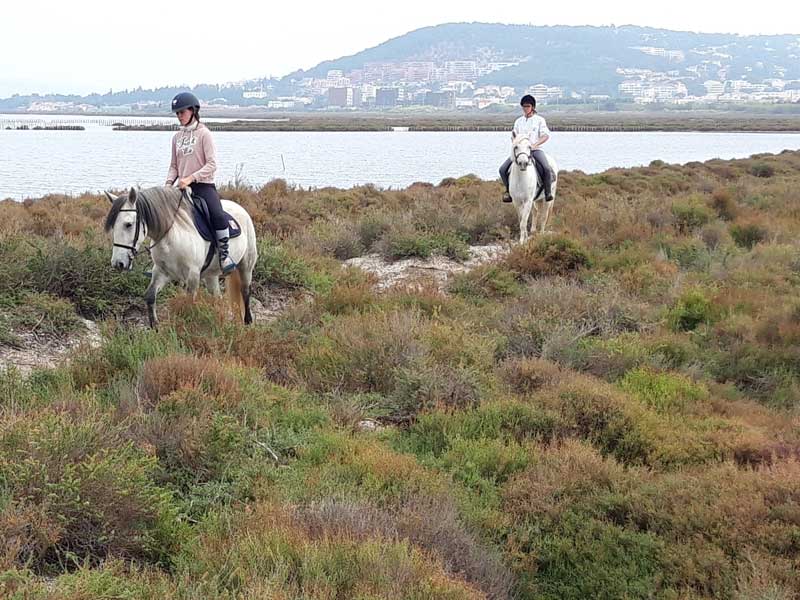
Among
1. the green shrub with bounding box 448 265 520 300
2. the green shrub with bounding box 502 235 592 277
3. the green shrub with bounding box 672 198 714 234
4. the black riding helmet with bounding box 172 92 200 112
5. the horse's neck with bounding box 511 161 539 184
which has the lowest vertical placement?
the green shrub with bounding box 448 265 520 300

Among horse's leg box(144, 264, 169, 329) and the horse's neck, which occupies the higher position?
the horse's neck

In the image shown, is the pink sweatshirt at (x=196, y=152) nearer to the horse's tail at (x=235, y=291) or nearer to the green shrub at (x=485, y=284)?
the horse's tail at (x=235, y=291)

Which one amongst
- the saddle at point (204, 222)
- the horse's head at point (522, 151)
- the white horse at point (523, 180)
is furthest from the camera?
the white horse at point (523, 180)

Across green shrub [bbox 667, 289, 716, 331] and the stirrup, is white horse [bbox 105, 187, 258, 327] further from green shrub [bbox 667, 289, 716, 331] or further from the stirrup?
green shrub [bbox 667, 289, 716, 331]

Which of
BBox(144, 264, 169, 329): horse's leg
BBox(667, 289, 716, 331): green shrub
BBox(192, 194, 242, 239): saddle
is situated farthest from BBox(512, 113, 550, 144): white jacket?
BBox(144, 264, 169, 329): horse's leg

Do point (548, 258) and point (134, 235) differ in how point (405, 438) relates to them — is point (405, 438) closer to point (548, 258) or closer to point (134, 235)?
point (134, 235)

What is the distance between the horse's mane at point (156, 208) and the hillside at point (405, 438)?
32.5 inches

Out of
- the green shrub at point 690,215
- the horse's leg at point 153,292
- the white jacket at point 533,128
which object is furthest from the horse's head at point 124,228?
the green shrub at point 690,215

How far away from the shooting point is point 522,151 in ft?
47.8

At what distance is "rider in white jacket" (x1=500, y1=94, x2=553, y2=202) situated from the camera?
14.8 m

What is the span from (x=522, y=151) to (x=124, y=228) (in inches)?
338

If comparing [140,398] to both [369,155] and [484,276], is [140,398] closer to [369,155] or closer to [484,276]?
[484,276]

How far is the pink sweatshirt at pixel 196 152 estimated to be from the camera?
8.85 meters

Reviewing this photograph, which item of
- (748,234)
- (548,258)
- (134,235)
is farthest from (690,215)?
(134,235)
